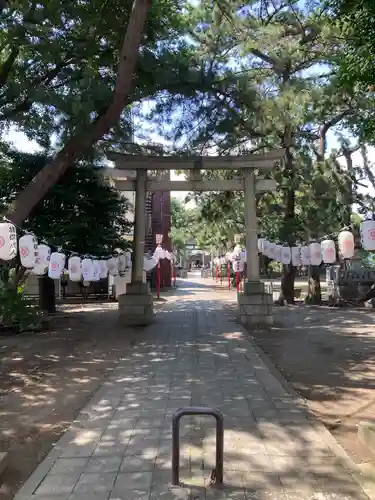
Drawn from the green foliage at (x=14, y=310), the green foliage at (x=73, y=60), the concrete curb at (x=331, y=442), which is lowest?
the concrete curb at (x=331, y=442)

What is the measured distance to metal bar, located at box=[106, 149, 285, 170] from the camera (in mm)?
13672

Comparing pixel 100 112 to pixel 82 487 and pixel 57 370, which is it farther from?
pixel 82 487

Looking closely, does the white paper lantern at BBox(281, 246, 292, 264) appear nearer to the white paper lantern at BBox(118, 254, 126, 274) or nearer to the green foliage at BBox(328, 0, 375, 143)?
the white paper lantern at BBox(118, 254, 126, 274)

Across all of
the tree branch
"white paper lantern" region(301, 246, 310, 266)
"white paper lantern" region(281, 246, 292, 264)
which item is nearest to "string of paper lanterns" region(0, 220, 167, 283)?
the tree branch

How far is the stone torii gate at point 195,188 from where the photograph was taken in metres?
13.7

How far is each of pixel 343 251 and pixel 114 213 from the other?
7.50 metres

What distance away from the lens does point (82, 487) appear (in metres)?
3.88

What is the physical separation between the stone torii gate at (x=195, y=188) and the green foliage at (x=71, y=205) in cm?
70

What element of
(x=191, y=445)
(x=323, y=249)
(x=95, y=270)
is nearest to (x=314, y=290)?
(x=323, y=249)

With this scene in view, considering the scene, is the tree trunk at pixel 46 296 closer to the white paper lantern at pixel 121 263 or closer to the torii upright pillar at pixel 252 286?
the white paper lantern at pixel 121 263

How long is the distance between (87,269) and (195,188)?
4.22 meters

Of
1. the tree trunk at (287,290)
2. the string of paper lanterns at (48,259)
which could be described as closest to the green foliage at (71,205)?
the string of paper lanterns at (48,259)

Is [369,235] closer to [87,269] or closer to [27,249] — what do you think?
[27,249]

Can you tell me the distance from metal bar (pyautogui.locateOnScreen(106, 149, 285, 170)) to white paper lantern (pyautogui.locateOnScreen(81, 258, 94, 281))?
312cm
